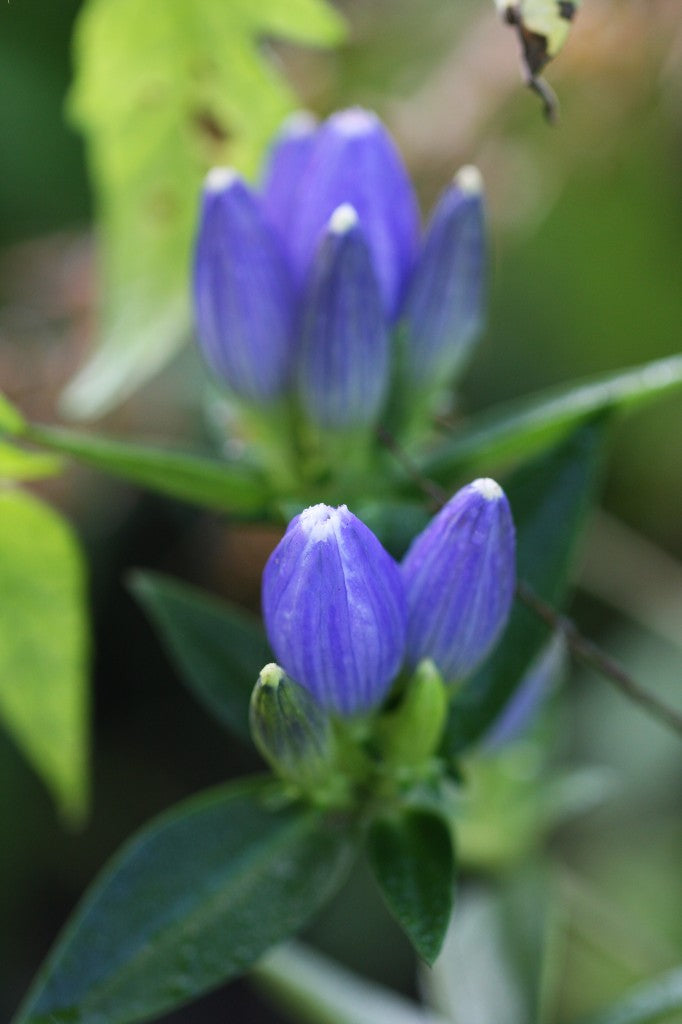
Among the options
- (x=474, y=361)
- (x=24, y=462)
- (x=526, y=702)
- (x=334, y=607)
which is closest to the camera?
(x=334, y=607)

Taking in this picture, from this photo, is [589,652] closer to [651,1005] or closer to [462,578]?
[462,578]

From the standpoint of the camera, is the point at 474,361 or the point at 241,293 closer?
the point at 241,293

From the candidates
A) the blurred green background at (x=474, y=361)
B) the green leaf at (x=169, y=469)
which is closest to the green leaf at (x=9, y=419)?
the green leaf at (x=169, y=469)

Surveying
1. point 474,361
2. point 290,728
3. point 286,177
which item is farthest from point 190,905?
point 474,361

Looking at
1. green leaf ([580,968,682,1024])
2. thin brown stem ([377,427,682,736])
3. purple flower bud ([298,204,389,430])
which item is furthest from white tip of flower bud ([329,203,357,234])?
green leaf ([580,968,682,1024])

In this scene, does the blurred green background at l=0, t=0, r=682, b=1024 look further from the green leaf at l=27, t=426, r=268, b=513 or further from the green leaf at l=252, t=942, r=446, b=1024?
the green leaf at l=27, t=426, r=268, b=513

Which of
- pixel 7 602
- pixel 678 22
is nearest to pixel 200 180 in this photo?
pixel 7 602

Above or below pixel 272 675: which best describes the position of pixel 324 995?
below
